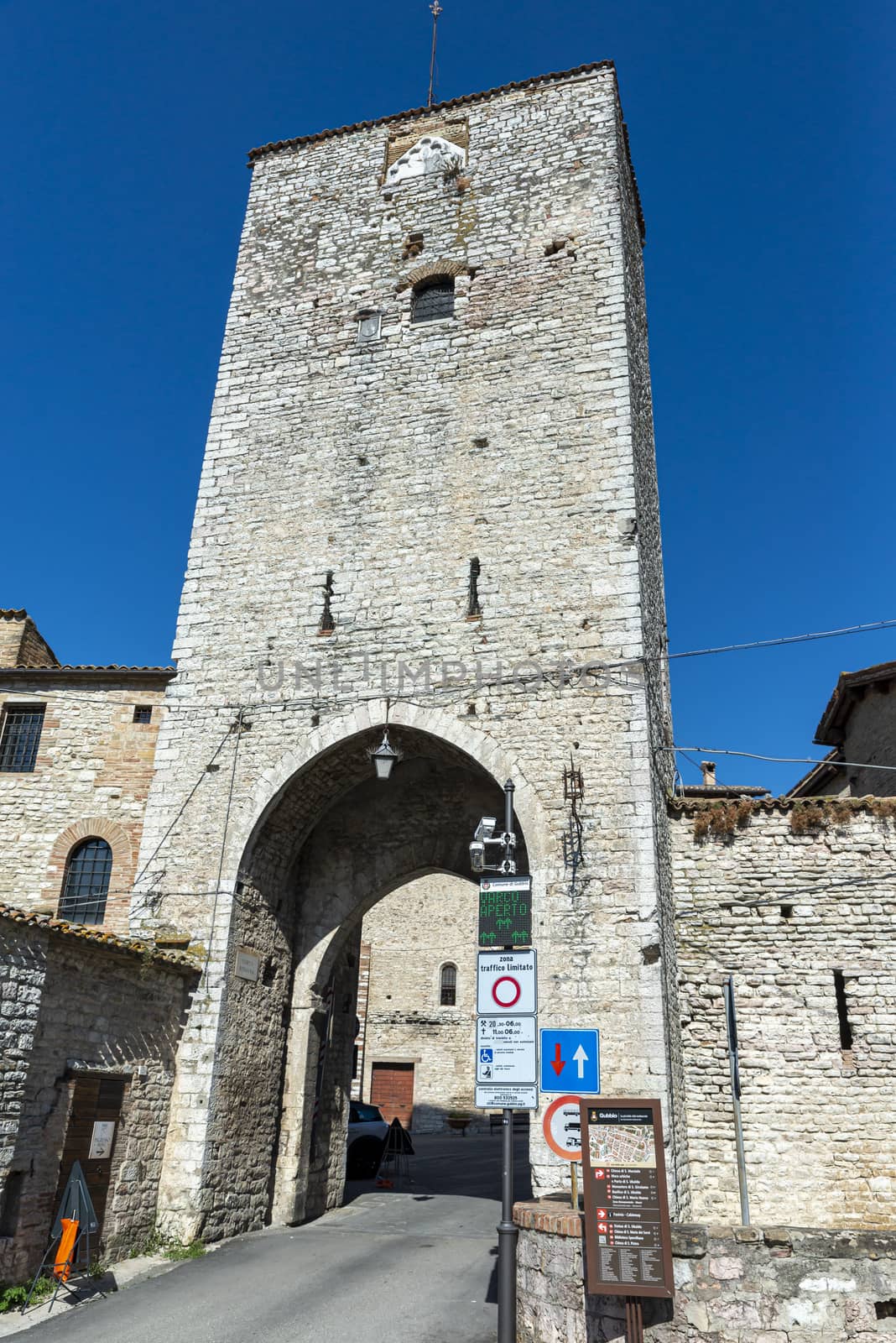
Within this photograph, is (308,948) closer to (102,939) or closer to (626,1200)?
(102,939)

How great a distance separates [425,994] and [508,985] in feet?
69.5

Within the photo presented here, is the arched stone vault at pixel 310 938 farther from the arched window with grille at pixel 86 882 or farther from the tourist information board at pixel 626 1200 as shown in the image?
the tourist information board at pixel 626 1200

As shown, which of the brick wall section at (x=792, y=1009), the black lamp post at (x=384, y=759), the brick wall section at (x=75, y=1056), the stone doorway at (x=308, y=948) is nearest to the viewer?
the brick wall section at (x=75, y=1056)

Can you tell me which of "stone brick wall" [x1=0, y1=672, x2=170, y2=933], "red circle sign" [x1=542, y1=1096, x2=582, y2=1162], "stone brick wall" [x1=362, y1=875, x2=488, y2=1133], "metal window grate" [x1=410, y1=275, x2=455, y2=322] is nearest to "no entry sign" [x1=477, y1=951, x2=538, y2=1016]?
"red circle sign" [x1=542, y1=1096, x2=582, y2=1162]

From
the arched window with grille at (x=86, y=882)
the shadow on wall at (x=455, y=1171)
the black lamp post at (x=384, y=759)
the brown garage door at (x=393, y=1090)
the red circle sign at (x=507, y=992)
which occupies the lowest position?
the shadow on wall at (x=455, y=1171)

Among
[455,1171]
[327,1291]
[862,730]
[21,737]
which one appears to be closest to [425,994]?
[455,1171]

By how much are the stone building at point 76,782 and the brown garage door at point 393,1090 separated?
17.0m

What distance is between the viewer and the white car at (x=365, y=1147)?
1725cm

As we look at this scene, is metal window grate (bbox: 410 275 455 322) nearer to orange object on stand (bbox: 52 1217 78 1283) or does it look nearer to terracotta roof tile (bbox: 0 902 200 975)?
terracotta roof tile (bbox: 0 902 200 975)

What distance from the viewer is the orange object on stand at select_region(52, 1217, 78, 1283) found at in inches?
320

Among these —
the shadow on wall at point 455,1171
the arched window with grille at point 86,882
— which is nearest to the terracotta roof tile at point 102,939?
the arched window with grille at point 86,882

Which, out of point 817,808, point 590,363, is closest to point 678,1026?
point 817,808

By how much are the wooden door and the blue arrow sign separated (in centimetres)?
425

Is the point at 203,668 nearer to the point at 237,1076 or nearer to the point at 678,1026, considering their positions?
the point at 237,1076
